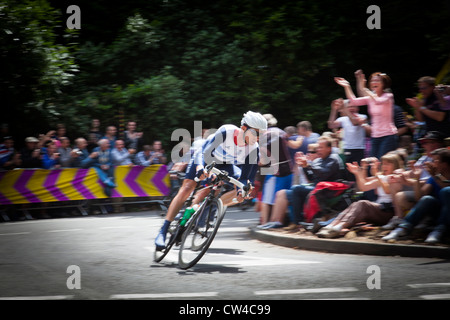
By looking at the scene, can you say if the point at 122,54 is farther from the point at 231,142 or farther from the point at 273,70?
the point at 231,142

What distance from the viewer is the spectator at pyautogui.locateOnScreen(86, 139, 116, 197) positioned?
16453 millimetres

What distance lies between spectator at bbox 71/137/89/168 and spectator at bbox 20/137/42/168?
0.86 m

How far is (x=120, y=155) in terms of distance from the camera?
55.7 ft

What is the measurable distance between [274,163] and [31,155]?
6630 millimetres

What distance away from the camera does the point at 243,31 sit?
2159 centimetres

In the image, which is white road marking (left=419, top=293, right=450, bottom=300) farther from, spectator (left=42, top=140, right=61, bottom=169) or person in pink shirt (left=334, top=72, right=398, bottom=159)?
spectator (left=42, top=140, right=61, bottom=169)

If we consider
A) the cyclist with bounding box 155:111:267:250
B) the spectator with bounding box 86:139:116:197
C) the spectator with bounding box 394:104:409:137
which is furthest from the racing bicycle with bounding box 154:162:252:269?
the spectator with bounding box 86:139:116:197

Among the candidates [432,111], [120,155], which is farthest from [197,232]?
[120,155]

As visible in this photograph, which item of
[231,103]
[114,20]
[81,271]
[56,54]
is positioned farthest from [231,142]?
[114,20]

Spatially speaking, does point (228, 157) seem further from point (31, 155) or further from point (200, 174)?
point (31, 155)

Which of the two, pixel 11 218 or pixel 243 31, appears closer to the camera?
pixel 11 218

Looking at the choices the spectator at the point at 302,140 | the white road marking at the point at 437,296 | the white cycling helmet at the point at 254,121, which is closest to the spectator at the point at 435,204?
the white cycling helmet at the point at 254,121

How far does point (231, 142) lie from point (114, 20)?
14.9 m

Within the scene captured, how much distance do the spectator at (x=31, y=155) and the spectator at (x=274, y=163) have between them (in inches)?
248
